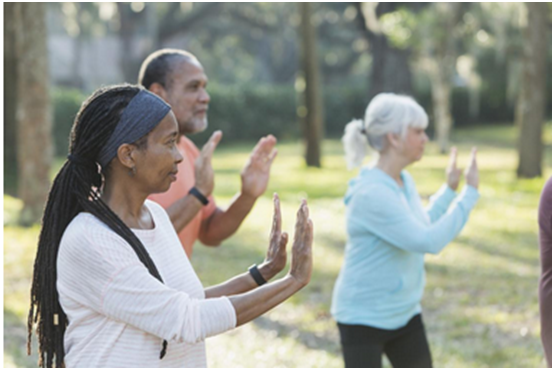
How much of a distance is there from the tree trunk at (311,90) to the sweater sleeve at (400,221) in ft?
48.4

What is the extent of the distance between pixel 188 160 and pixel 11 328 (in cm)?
331

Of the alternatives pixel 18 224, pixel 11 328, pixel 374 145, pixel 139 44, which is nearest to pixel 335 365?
pixel 374 145

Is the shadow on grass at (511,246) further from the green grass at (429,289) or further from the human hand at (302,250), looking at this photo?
the human hand at (302,250)

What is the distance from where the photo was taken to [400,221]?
12.4 ft

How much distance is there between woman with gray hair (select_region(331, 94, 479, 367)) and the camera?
3.79m

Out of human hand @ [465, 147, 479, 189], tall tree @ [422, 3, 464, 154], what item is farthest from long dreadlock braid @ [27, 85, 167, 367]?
tall tree @ [422, 3, 464, 154]

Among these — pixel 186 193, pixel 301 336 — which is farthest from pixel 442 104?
pixel 186 193

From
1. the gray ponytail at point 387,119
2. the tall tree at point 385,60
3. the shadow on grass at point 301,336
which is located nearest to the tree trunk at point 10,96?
the shadow on grass at point 301,336

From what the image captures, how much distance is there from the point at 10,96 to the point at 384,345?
41.7 feet

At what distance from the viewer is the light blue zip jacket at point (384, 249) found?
3.79 meters

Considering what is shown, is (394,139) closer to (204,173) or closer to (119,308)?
(204,173)

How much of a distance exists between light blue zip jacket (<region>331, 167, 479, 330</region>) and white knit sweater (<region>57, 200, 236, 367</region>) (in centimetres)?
159

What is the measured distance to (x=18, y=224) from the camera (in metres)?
11.6

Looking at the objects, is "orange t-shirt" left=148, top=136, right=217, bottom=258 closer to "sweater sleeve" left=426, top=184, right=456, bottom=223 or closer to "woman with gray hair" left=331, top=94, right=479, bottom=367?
"woman with gray hair" left=331, top=94, right=479, bottom=367
